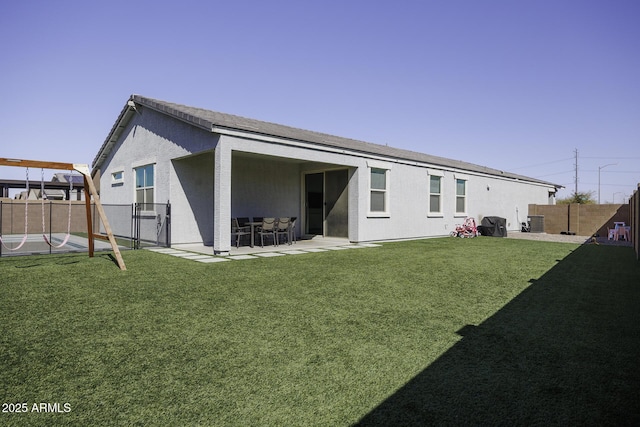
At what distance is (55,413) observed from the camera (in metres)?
2.01

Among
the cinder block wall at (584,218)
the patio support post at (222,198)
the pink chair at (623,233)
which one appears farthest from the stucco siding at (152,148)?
the cinder block wall at (584,218)

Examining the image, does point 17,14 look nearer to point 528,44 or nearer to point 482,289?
point 482,289

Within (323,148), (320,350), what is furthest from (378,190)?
(320,350)

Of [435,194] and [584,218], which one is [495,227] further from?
[584,218]

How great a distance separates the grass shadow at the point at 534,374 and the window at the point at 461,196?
12.5 metres

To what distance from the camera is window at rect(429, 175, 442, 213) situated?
15.0m

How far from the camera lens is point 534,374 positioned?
2.50 meters

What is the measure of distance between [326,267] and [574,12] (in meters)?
11.4

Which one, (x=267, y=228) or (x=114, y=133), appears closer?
(x=267, y=228)

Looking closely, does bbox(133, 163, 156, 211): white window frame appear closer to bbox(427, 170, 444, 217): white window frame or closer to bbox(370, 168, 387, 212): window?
bbox(370, 168, 387, 212): window

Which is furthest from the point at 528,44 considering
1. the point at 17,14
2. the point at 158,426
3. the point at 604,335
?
the point at 17,14

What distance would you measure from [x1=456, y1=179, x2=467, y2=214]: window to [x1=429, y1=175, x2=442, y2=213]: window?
5.05ft

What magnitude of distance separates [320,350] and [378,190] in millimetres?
10268

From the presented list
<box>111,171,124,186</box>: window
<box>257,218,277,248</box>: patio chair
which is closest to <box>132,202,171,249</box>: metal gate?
<box>257,218,277,248</box>: patio chair
